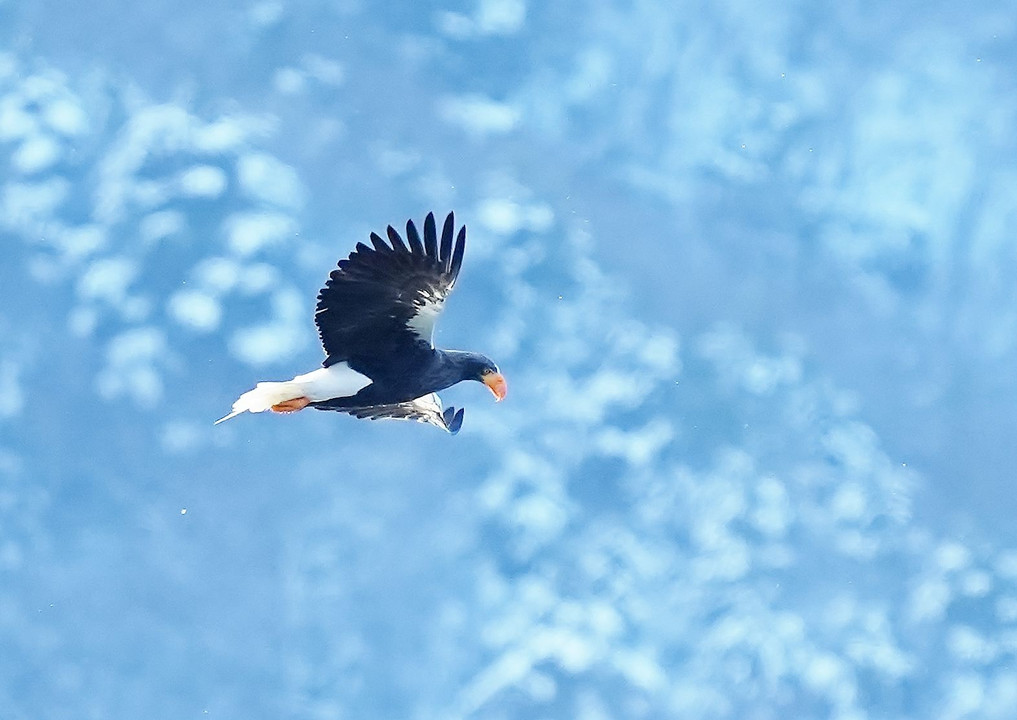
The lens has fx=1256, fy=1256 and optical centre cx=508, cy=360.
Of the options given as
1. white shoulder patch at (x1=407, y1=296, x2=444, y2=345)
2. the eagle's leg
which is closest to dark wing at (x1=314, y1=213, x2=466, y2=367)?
white shoulder patch at (x1=407, y1=296, x2=444, y2=345)

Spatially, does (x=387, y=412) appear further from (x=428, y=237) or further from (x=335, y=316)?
(x=428, y=237)

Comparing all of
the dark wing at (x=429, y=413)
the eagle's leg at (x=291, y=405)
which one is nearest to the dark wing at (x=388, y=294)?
the eagle's leg at (x=291, y=405)

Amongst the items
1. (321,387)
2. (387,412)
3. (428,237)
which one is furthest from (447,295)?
(387,412)

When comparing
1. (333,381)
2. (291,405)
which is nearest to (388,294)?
(333,381)

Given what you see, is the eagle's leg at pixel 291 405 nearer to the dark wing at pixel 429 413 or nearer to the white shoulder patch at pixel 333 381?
the white shoulder patch at pixel 333 381

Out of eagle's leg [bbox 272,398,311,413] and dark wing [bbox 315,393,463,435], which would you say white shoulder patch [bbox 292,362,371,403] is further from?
dark wing [bbox 315,393,463,435]

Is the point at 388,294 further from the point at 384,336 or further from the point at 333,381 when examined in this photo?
the point at 333,381
